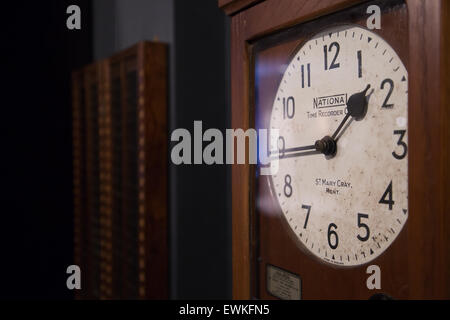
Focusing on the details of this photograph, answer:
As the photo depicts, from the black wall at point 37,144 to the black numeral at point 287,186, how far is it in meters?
2.17

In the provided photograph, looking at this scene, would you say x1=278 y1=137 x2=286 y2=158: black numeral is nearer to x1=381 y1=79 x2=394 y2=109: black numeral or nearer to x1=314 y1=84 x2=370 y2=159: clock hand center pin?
x1=314 y1=84 x2=370 y2=159: clock hand center pin

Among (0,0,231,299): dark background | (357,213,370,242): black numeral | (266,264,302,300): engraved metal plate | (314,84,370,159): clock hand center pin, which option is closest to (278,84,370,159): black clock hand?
(314,84,370,159): clock hand center pin

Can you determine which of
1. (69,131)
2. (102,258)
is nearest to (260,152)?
(102,258)

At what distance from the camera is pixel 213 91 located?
1.83 m

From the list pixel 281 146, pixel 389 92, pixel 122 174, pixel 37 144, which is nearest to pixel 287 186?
pixel 281 146

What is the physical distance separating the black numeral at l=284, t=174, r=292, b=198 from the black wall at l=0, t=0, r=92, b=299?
217cm

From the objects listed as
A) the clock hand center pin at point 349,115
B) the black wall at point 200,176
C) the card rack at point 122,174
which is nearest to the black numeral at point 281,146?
the clock hand center pin at point 349,115

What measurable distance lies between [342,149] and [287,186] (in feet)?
0.57

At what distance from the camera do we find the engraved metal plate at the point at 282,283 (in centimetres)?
89

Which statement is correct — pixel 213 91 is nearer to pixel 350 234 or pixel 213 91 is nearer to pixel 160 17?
pixel 160 17

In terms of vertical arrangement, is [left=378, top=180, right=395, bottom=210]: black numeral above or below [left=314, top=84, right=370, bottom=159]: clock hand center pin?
below

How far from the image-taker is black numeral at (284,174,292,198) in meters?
0.92

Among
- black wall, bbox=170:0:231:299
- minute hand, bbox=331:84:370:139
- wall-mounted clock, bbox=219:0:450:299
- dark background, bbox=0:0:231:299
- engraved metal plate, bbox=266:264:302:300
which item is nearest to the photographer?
wall-mounted clock, bbox=219:0:450:299

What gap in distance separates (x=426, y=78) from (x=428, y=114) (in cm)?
5
